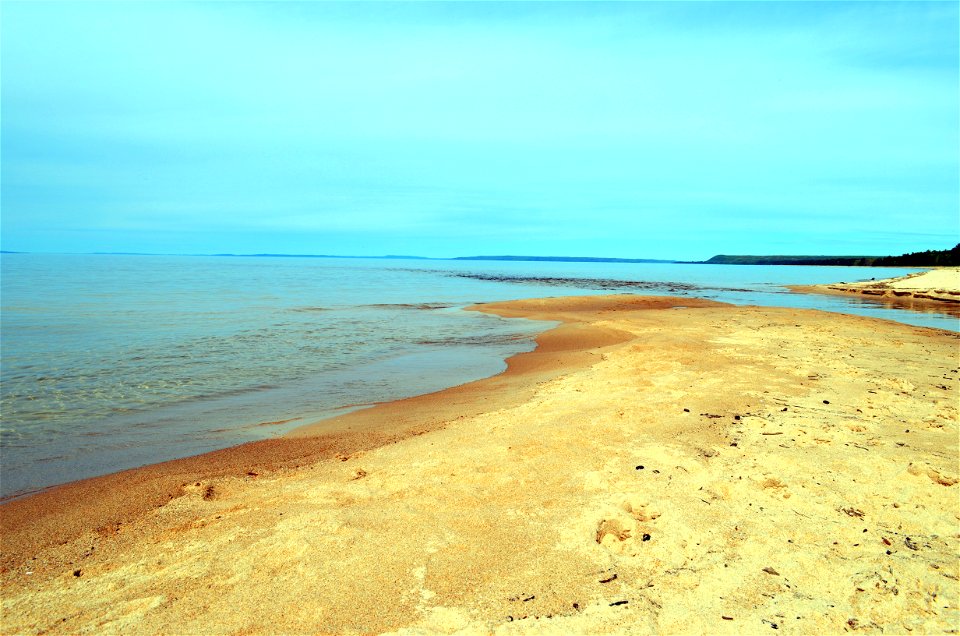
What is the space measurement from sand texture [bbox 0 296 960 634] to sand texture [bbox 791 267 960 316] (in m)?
28.0

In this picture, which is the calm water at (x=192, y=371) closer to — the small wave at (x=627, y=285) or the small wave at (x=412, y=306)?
the small wave at (x=412, y=306)

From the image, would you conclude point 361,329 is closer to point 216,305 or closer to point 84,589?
point 216,305

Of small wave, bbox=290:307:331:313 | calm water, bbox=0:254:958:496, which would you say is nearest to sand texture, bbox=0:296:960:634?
calm water, bbox=0:254:958:496

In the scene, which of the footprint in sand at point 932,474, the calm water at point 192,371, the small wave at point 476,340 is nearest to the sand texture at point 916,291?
the calm water at point 192,371

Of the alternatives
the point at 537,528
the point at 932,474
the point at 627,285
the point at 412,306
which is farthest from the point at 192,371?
the point at 627,285

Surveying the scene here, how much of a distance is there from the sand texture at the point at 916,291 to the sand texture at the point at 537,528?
28.0m

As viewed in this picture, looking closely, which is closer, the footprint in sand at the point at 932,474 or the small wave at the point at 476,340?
the footprint in sand at the point at 932,474

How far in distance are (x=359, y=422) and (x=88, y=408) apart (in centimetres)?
466

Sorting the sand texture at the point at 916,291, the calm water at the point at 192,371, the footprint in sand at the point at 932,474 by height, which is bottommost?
the calm water at the point at 192,371

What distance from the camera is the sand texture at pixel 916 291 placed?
31844 millimetres

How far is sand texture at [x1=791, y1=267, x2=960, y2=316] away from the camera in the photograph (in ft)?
104

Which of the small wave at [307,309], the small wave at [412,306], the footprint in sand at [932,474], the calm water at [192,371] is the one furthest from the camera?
the small wave at [412,306]

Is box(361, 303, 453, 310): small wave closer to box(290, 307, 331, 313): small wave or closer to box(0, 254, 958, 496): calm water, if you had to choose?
box(290, 307, 331, 313): small wave

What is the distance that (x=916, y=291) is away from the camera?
37.0 meters
